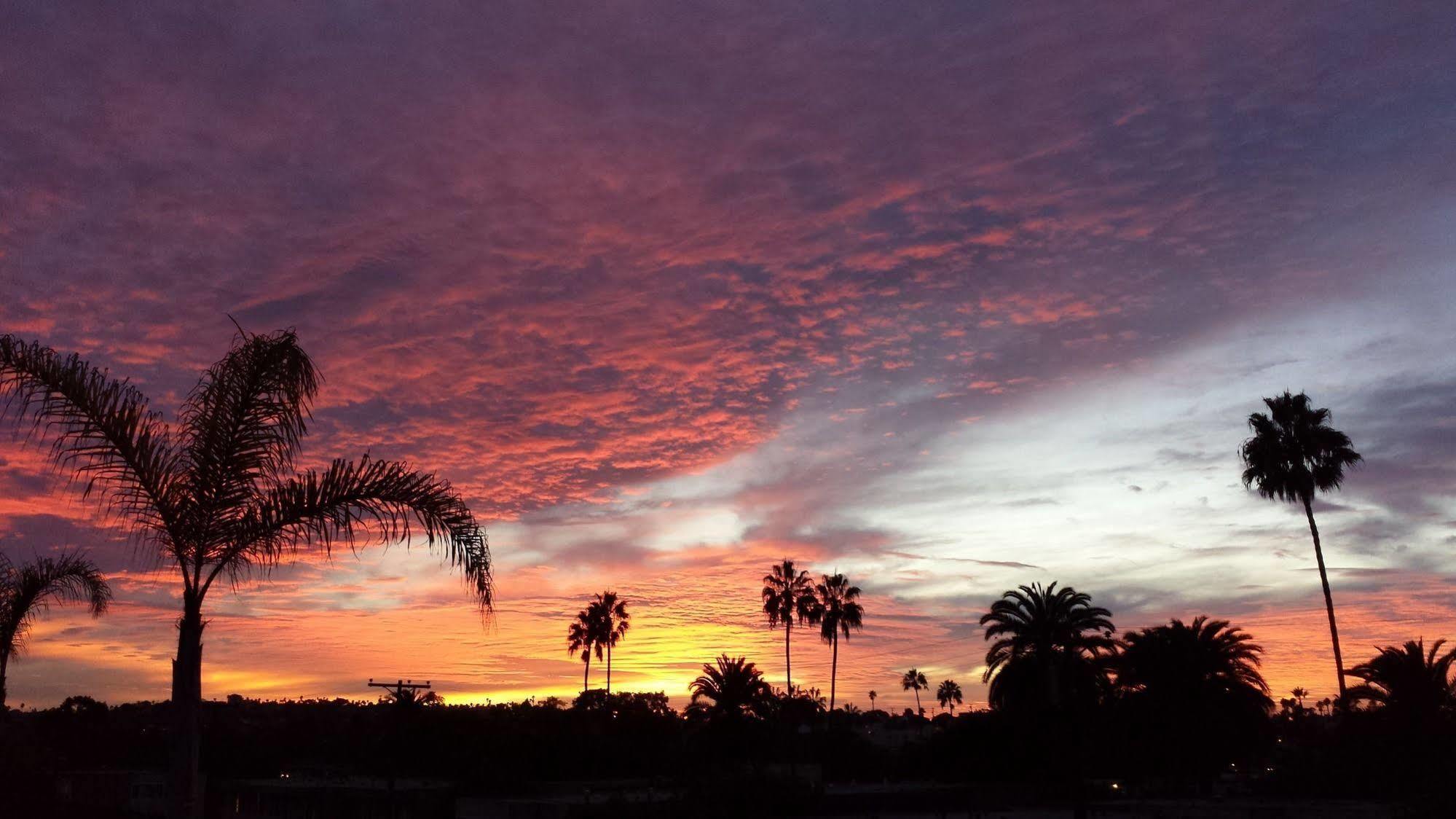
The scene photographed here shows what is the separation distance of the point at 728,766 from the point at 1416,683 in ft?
113

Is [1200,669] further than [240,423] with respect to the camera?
Yes

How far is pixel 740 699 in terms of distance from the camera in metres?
60.4

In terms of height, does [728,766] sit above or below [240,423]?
below

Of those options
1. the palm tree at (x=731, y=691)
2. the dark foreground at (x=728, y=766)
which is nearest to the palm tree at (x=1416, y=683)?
the dark foreground at (x=728, y=766)

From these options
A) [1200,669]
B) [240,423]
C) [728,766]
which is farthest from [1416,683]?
[240,423]

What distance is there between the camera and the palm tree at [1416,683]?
46469 millimetres

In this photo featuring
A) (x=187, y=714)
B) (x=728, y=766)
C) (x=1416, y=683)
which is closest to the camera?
(x=187, y=714)

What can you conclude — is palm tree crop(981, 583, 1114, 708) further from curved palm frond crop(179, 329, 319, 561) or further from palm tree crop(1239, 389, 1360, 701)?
curved palm frond crop(179, 329, 319, 561)

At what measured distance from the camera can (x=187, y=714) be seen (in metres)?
12.6

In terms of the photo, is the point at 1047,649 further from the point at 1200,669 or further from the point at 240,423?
the point at 240,423

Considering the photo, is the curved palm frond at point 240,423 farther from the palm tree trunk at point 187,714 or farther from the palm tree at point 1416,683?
the palm tree at point 1416,683

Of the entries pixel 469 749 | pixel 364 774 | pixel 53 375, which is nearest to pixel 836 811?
pixel 469 749

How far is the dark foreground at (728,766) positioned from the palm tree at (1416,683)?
854mm

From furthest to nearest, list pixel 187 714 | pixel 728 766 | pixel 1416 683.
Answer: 1. pixel 728 766
2. pixel 1416 683
3. pixel 187 714
